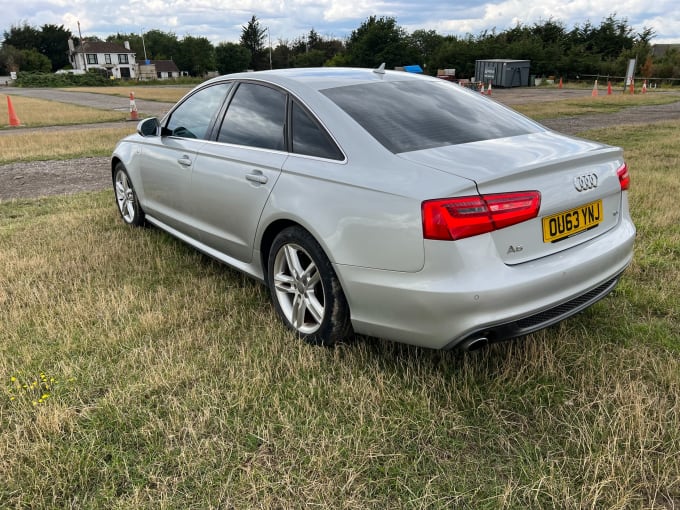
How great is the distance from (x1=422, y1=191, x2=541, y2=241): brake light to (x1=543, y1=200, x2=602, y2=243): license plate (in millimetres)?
240

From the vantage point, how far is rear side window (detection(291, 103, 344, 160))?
2.93 m

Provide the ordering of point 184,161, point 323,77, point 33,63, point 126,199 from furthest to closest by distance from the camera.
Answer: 1. point 33,63
2. point 126,199
3. point 184,161
4. point 323,77

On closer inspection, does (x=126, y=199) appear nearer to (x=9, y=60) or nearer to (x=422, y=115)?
(x=422, y=115)

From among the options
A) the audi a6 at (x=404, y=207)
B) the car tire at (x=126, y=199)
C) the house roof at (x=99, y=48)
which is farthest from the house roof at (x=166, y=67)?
the audi a6 at (x=404, y=207)

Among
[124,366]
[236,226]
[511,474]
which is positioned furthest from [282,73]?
[511,474]

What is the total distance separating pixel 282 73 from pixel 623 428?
284cm

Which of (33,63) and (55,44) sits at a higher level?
(55,44)

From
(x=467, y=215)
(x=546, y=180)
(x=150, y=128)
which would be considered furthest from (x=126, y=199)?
(x=546, y=180)

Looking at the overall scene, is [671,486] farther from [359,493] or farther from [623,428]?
[359,493]

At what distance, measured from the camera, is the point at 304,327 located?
126 inches

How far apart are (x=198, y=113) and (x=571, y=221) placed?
2908mm

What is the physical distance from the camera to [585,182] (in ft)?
8.83

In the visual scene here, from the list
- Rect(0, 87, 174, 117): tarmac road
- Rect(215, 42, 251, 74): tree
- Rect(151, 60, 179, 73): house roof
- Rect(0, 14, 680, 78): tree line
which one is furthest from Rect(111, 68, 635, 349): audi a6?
Rect(151, 60, 179, 73): house roof

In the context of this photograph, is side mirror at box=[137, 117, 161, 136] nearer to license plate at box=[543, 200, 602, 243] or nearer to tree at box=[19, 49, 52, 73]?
license plate at box=[543, 200, 602, 243]
